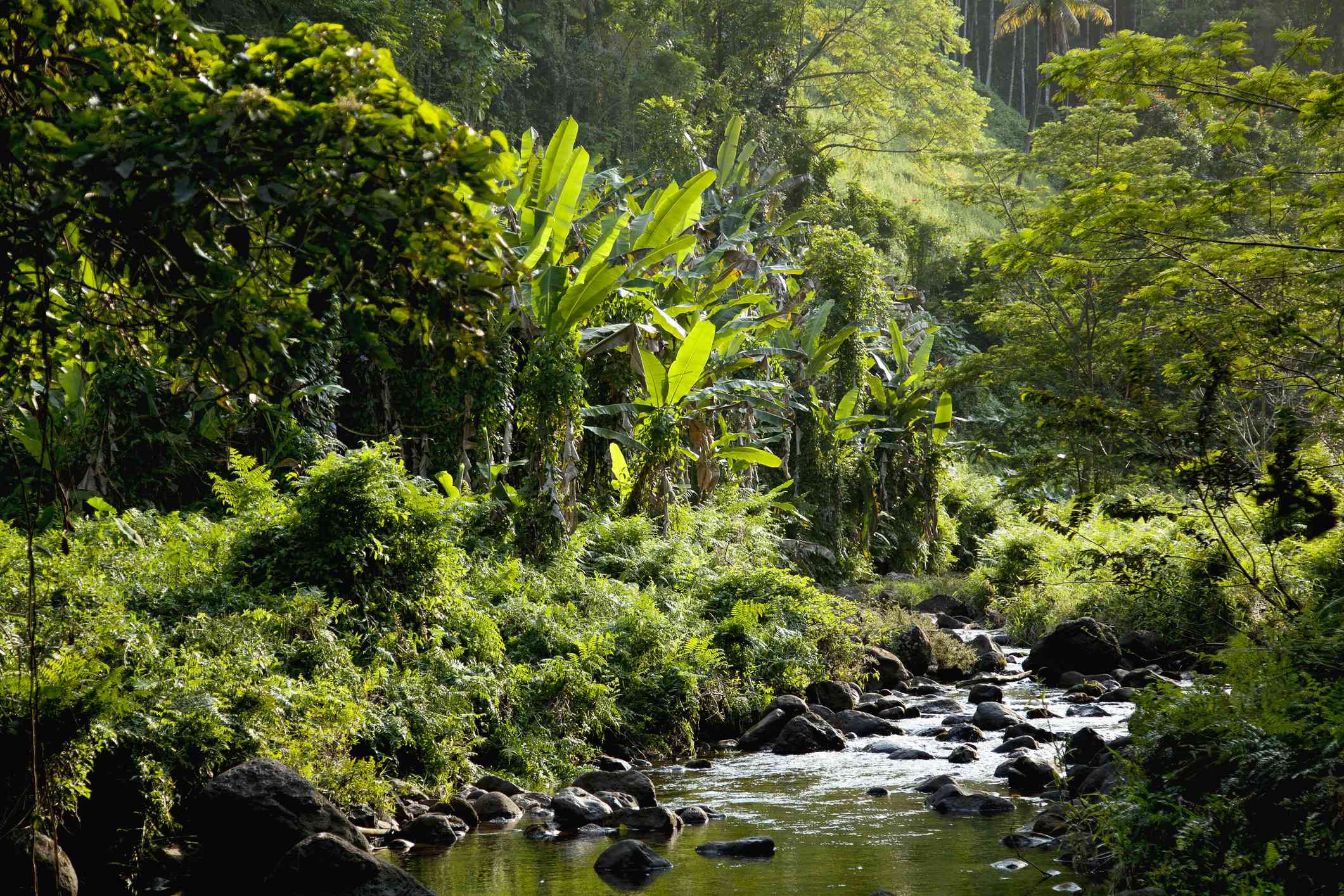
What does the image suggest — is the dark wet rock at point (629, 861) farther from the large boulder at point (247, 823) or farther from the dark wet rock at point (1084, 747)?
the dark wet rock at point (1084, 747)

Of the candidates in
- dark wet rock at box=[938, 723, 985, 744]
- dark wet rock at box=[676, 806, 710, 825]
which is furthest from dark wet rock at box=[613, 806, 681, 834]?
dark wet rock at box=[938, 723, 985, 744]

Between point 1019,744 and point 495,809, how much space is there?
4272 mm

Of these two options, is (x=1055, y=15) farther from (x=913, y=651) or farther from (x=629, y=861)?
(x=629, y=861)

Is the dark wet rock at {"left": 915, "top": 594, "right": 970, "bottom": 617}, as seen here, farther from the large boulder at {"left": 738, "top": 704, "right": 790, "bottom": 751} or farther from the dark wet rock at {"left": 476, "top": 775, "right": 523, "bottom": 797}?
→ the dark wet rock at {"left": 476, "top": 775, "right": 523, "bottom": 797}

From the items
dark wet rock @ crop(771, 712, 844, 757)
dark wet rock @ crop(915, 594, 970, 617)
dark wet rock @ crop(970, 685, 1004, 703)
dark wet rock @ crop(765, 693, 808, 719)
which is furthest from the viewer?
dark wet rock @ crop(915, 594, 970, 617)

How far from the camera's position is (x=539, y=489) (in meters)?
10.6

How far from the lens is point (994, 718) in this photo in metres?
10.1

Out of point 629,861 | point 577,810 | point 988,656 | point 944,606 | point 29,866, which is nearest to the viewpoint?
point 29,866

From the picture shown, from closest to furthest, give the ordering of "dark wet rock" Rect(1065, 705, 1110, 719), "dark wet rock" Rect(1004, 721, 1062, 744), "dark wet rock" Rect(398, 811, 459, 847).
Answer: "dark wet rock" Rect(398, 811, 459, 847) → "dark wet rock" Rect(1004, 721, 1062, 744) → "dark wet rock" Rect(1065, 705, 1110, 719)

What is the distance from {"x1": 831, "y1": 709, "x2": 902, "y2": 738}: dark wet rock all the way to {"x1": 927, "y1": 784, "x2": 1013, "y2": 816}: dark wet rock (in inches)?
99.9

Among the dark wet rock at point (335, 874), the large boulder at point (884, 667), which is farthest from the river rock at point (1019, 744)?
the dark wet rock at point (335, 874)

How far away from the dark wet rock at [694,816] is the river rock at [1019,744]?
2.95 metres

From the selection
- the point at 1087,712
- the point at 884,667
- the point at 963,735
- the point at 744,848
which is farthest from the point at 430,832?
the point at 884,667

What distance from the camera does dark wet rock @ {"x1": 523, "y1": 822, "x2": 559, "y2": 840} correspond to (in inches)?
273
